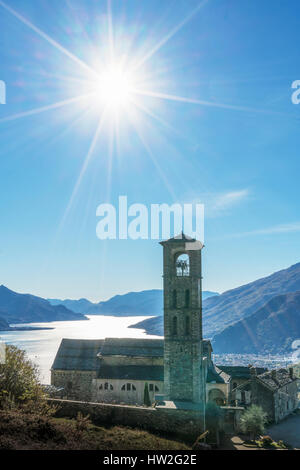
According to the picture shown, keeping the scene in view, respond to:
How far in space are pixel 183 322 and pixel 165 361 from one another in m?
4.27

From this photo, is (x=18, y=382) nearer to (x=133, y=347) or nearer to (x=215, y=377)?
(x=133, y=347)

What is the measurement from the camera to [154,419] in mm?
25172

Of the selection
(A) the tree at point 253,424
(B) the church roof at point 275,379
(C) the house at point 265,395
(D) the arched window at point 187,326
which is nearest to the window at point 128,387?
(D) the arched window at point 187,326

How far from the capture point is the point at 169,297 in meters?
40.8

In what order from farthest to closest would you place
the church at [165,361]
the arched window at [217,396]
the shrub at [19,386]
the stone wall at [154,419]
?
the arched window at [217,396], the church at [165,361], the stone wall at [154,419], the shrub at [19,386]

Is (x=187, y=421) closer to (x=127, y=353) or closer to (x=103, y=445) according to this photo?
(x=103, y=445)

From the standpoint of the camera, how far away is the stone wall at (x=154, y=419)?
2502 centimetres

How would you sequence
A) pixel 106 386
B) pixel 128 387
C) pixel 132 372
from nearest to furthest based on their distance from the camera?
1. pixel 128 387
2. pixel 106 386
3. pixel 132 372

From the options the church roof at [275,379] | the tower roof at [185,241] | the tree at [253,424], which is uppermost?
the tower roof at [185,241]

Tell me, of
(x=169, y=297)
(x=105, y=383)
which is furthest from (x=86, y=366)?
(x=169, y=297)

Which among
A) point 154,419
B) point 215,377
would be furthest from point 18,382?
point 215,377

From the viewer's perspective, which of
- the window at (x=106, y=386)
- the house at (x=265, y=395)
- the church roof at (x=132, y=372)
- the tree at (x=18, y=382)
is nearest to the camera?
the tree at (x=18, y=382)

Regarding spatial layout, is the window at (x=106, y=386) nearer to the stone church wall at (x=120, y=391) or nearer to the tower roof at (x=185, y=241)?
the stone church wall at (x=120, y=391)
